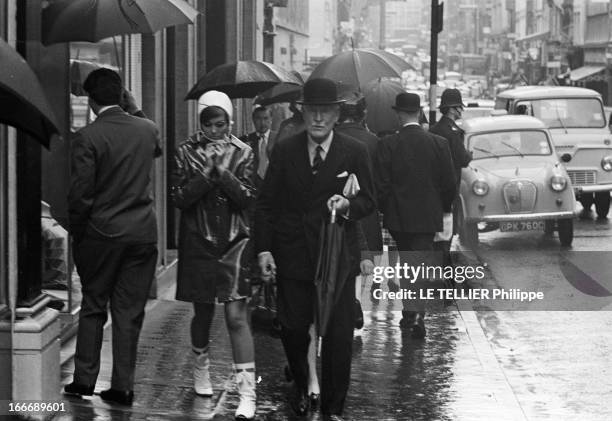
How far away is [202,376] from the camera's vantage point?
25.3ft

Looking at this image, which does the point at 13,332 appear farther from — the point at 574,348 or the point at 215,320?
the point at 574,348

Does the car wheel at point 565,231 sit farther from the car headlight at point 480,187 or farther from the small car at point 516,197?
the car headlight at point 480,187

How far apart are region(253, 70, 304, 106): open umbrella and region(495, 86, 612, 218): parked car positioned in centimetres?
780

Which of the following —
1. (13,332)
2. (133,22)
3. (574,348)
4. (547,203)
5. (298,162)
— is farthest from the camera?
(547,203)

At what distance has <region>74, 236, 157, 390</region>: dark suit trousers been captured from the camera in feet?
23.6

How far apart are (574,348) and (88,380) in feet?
13.1

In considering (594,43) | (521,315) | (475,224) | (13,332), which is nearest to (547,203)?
(475,224)

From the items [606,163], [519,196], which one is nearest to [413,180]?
[519,196]

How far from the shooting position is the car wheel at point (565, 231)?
16.5m

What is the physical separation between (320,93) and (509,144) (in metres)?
10.9

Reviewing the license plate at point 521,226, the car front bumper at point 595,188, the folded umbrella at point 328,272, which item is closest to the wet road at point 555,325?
the license plate at point 521,226

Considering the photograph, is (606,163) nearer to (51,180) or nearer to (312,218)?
(51,180)

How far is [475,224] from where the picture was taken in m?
16.5

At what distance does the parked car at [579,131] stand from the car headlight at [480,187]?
336cm
